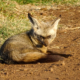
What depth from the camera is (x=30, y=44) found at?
5.82 metres

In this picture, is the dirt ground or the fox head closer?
→ the dirt ground

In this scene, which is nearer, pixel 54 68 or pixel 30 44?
pixel 54 68

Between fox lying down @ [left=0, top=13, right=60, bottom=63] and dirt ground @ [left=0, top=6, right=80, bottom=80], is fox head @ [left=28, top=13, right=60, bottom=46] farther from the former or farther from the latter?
dirt ground @ [left=0, top=6, right=80, bottom=80]

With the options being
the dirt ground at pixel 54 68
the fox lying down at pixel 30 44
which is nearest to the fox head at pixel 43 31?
the fox lying down at pixel 30 44

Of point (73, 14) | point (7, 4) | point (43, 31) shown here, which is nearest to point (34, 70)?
point (43, 31)

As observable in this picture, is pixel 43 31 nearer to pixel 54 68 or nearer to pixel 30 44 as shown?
pixel 30 44

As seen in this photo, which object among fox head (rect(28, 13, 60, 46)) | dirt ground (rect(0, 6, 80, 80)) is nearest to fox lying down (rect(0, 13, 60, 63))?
fox head (rect(28, 13, 60, 46))

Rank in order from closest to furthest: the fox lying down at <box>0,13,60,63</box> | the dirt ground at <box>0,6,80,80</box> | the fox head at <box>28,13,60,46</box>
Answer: the dirt ground at <box>0,6,80,80</box>
the fox lying down at <box>0,13,60,63</box>
the fox head at <box>28,13,60,46</box>

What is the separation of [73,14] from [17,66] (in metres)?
8.00

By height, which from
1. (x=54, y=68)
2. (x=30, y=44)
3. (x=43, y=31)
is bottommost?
(x=30, y=44)

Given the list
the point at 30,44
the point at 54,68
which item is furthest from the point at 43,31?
the point at 54,68

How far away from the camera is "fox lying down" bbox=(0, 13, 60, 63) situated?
4918 millimetres

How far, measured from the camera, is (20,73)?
434cm

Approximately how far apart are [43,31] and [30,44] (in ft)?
1.43
